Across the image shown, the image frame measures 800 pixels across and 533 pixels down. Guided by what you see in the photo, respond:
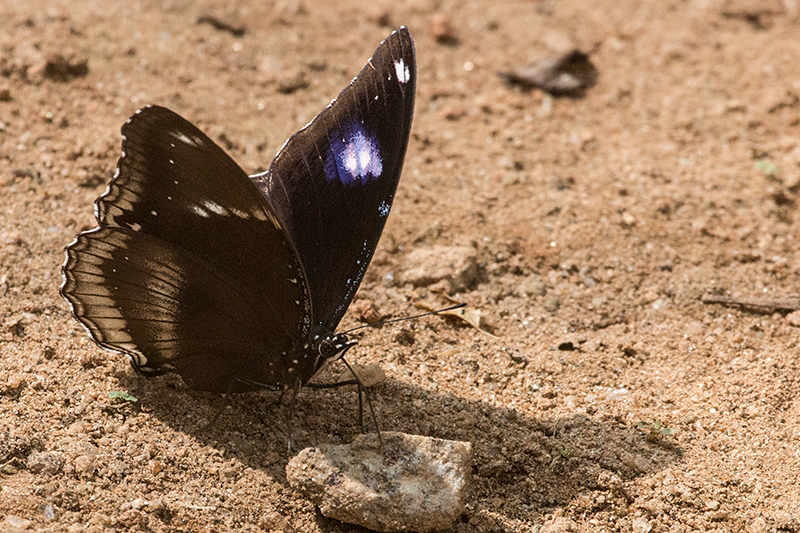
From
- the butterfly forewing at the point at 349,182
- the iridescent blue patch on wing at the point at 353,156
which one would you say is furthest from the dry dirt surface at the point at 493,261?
the iridescent blue patch on wing at the point at 353,156

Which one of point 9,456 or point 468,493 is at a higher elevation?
point 9,456

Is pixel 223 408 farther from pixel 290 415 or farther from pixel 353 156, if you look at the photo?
pixel 353 156

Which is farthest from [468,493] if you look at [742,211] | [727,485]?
[742,211]

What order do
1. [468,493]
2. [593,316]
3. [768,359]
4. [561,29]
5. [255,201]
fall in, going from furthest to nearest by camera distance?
[561,29] < [593,316] < [768,359] < [468,493] < [255,201]

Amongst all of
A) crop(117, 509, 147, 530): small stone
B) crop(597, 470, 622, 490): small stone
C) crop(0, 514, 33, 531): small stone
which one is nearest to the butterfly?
crop(117, 509, 147, 530): small stone

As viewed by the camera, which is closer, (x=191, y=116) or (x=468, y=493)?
(x=468, y=493)

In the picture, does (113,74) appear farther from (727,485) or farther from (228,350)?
(727,485)

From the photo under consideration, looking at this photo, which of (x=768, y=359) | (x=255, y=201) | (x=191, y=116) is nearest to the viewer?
(x=255, y=201)

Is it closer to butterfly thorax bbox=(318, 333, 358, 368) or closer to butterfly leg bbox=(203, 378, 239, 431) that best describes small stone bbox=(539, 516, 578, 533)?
butterfly thorax bbox=(318, 333, 358, 368)
